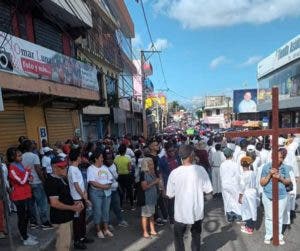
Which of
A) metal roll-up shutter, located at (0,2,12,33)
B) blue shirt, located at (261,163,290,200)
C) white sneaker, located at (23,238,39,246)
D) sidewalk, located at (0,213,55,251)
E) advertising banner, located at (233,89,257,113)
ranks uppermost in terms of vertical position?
metal roll-up shutter, located at (0,2,12,33)

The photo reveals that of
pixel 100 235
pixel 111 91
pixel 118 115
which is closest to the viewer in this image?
pixel 100 235

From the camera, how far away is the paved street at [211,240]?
6.79m

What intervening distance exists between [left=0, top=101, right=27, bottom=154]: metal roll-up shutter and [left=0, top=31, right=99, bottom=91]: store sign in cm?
120

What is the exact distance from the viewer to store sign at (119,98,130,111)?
28638mm

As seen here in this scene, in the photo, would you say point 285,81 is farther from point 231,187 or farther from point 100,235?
point 100,235

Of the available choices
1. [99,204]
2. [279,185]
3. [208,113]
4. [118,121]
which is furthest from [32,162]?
[208,113]

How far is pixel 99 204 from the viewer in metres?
7.43

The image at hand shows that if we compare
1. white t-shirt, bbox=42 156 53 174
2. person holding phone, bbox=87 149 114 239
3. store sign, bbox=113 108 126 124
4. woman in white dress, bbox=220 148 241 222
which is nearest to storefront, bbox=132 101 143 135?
store sign, bbox=113 108 126 124

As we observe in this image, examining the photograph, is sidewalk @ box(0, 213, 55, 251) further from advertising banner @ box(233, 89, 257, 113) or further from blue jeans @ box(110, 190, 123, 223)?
advertising banner @ box(233, 89, 257, 113)

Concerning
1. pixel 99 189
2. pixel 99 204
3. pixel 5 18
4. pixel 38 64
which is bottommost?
pixel 99 204

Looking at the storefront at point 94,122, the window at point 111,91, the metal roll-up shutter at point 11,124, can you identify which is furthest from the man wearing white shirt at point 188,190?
the window at point 111,91

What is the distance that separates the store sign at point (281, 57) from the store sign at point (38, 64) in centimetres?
2038

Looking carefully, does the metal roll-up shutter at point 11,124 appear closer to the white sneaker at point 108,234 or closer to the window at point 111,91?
the white sneaker at point 108,234

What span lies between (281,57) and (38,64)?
28262 millimetres
